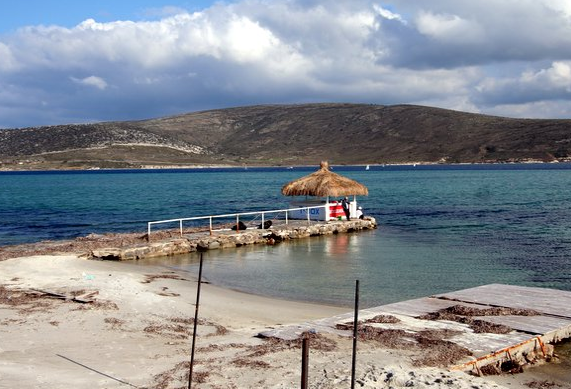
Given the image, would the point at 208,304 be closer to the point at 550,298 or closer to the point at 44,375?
the point at 44,375

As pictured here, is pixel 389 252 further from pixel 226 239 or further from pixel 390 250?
pixel 226 239

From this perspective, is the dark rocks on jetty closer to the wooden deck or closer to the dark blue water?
the dark blue water

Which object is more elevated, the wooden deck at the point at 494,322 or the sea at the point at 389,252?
the wooden deck at the point at 494,322

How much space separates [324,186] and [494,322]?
841 inches

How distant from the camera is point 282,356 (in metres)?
10.5

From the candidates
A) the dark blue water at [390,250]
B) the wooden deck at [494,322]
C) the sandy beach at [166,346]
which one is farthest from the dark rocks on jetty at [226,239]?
the wooden deck at [494,322]

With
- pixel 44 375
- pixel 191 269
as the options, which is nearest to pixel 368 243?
pixel 191 269

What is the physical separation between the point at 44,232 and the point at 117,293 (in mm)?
21129

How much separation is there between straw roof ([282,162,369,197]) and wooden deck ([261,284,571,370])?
689 inches

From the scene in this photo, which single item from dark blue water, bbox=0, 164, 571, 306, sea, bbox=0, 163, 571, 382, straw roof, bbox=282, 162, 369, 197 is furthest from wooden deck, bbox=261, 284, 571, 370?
straw roof, bbox=282, 162, 369, 197

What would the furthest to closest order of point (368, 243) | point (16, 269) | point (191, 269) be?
point (368, 243)
point (191, 269)
point (16, 269)

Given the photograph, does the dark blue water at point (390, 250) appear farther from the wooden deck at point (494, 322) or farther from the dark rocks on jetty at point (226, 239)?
the wooden deck at point (494, 322)

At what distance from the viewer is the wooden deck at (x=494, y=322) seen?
11094 mm

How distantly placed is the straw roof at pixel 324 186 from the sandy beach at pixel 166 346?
16.8 metres
